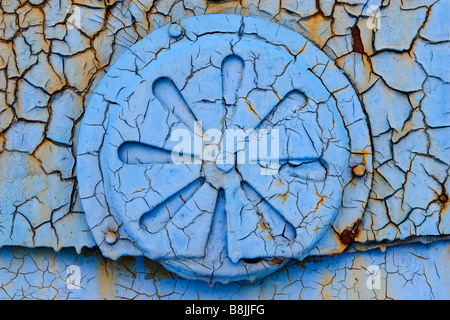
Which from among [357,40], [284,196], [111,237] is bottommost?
[111,237]

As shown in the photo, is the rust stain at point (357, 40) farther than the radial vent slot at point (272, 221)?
Yes

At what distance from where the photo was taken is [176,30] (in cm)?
187

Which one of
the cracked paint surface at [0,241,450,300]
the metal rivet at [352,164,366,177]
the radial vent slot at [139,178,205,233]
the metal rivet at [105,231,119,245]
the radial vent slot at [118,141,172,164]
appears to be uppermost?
the radial vent slot at [118,141,172,164]

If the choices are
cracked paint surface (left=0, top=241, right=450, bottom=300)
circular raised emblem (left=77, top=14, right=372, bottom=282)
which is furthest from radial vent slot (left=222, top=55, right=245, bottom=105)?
cracked paint surface (left=0, top=241, right=450, bottom=300)

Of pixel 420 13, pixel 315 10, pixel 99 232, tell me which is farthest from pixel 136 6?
pixel 420 13

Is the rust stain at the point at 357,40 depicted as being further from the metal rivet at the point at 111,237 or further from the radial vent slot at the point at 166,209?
the metal rivet at the point at 111,237

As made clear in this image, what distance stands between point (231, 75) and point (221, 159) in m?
0.34

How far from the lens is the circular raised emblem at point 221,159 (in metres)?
1.78

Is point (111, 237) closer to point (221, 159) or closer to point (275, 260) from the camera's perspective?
point (221, 159)

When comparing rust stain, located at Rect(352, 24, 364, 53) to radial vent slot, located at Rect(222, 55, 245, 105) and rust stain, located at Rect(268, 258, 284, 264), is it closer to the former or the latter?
radial vent slot, located at Rect(222, 55, 245, 105)

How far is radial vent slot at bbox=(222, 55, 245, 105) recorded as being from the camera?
181cm

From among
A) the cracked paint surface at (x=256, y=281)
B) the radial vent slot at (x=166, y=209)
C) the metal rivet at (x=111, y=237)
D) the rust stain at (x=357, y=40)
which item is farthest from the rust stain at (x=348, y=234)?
the metal rivet at (x=111, y=237)

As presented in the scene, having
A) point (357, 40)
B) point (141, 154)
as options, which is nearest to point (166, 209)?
point (141, 154)

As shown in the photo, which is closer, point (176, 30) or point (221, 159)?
point (221, 159)
